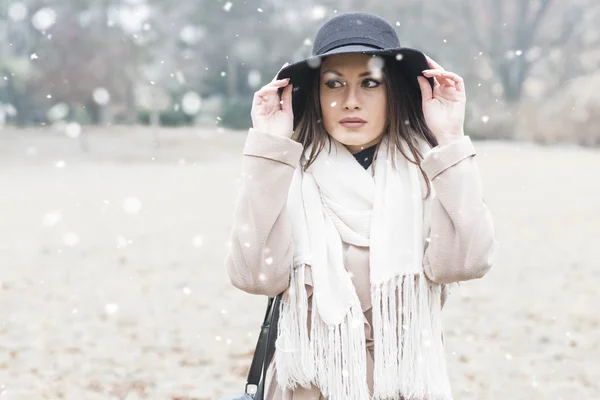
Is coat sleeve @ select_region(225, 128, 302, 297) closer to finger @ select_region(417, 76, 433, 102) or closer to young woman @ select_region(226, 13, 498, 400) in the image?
young woman @ select_region(226, 13, 498, 400)

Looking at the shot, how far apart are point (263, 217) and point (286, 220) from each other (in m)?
0.08

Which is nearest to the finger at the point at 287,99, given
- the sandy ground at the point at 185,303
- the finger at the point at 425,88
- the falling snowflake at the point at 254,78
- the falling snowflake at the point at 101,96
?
the finger at the point at 425,88

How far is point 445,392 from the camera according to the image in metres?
2.20

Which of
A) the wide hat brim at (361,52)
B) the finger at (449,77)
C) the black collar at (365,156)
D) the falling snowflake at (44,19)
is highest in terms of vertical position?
the falling snowflake at (44,19)

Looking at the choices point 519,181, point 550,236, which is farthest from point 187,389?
point 519,181

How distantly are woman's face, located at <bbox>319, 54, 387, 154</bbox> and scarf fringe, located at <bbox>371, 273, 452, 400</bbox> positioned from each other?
1.42ft

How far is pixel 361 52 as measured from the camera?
2160 mm

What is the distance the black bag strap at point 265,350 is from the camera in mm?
2277

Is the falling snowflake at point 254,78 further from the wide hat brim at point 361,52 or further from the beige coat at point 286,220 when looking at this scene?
the beige coat at point 286,220

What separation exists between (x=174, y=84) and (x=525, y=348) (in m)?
25.2

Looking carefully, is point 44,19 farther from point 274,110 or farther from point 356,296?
point 356,296

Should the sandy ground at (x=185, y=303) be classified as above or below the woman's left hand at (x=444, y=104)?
below

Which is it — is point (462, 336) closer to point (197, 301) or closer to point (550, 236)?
point (197, 301)

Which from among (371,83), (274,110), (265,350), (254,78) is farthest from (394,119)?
(254,78)
